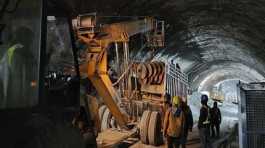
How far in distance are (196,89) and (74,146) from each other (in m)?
29.8

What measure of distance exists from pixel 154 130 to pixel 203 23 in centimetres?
537

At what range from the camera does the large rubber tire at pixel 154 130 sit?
11922 mm

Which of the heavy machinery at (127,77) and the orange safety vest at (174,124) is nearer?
the orange safety vest at (174,124)

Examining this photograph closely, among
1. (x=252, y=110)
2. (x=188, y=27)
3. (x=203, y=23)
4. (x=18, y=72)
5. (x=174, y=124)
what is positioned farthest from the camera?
(x=188, y=27)

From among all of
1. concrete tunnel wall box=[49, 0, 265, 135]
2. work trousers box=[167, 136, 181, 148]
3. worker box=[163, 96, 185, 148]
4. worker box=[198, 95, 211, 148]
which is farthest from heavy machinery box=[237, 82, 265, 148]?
concrete tunnel wall box=[49, 0, 265, 135]

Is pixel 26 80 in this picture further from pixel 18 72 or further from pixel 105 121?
pixel 105 121

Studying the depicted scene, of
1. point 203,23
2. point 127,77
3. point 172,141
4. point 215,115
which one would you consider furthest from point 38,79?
point 203,23

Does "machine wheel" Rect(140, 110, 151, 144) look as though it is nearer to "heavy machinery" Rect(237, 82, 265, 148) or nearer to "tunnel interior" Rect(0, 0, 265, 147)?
"tunnel interior" Rect(0, 0, 265, 147)

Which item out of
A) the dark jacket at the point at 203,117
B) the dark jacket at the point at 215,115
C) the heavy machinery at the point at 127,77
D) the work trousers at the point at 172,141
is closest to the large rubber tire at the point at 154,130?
the heavy machinery at the point at 127,77

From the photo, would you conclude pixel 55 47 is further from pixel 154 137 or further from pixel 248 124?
pixel 154 137

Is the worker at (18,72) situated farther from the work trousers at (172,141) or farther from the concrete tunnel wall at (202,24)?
the concrete tunnel wall at (202,24)

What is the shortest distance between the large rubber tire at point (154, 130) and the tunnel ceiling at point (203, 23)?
3083mm

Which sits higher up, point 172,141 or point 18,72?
point 18,72

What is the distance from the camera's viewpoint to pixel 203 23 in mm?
15711
